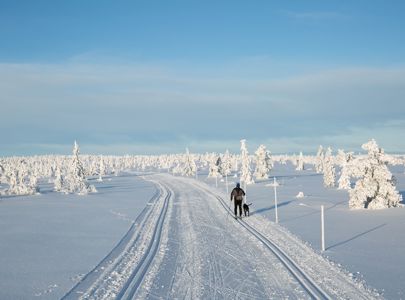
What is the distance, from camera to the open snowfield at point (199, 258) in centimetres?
968

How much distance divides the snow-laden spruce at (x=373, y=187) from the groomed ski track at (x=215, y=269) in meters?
11.2

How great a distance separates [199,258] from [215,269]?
1452 mm

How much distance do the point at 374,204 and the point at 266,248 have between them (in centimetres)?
1557

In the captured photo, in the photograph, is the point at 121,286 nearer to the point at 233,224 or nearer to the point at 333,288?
the point at 333,288

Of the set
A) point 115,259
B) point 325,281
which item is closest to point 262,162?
point 115,259

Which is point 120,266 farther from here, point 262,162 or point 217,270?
point 262,162

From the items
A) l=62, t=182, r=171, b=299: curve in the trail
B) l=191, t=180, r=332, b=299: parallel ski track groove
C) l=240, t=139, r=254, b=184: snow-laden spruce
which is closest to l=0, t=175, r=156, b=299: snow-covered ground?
l=62, t=182, r=171, b=299: curve in the trail

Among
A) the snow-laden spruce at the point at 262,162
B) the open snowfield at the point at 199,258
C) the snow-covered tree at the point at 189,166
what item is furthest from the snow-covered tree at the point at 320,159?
Answer: the open snowfield at the point at 199,258

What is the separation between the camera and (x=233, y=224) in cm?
2102

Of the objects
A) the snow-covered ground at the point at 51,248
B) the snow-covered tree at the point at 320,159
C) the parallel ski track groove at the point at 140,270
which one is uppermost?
the snow-covered tree at the point at 320,159

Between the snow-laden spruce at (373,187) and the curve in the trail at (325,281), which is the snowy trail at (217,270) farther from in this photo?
the snow-laden spruce at (373,187)

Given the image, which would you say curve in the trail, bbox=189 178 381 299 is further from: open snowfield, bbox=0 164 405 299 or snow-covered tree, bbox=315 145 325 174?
snow-covered tree, bbox=315 145 325 174

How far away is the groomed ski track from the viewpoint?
30.9ft

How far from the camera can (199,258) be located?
42.5ft
